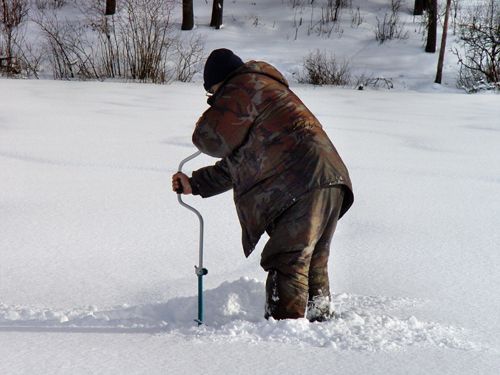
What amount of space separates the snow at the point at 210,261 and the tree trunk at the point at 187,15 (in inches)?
494

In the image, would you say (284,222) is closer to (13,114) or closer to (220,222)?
(220,222)

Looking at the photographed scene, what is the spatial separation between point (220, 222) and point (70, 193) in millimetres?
1022

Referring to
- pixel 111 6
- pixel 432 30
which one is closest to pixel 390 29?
pixel 432 30

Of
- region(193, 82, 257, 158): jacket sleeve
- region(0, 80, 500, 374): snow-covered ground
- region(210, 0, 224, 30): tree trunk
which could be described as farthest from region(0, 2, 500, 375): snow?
region(210, 0, 224, 30): tree trunk

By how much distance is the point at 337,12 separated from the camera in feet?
68.7

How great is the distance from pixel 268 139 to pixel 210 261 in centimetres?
112

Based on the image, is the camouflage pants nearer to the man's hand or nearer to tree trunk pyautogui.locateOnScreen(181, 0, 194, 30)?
the man's hand

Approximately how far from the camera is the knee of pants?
2434mm

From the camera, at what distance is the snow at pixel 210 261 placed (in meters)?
2.18

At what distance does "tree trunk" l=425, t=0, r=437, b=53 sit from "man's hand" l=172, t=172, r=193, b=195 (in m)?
16.0

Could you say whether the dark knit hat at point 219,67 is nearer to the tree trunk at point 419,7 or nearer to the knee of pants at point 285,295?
the knee of pants at point 285,295

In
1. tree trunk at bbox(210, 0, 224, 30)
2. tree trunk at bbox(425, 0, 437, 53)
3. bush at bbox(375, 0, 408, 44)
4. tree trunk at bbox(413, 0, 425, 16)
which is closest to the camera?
tree trunk at bbox(425, 0, 437, 53)

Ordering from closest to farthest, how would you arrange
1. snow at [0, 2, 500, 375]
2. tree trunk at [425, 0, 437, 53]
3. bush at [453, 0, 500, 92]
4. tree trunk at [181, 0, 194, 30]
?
snow at [0, 2, 500, 375] < bush at [453, 0, 500, 92] < tree trunk at [425, 0, 437, 53] < tree trunk at [181, 0, 194, 30]

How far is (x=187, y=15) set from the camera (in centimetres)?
1911
